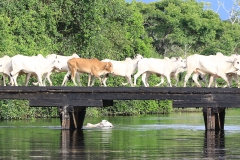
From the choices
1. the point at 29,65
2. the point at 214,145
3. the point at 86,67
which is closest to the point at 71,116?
the point at 86,67

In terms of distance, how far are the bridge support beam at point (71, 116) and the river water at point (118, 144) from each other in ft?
1.48

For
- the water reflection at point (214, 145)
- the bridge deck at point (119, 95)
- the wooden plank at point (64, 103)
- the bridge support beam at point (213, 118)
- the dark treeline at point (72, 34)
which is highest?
the dark treeline at point (72, 34)

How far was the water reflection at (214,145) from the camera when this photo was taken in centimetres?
2362

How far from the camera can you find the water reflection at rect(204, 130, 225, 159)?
2362 centimetres

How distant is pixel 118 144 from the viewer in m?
27.3

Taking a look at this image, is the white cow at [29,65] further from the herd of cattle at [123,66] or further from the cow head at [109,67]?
the cow head at [109,67]

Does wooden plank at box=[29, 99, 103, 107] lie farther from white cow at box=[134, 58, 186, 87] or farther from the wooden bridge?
white cow at box=[134, 58, 186, 87]

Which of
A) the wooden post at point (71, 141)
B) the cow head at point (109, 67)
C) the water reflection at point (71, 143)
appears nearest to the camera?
the water reflection at point (71, 143)

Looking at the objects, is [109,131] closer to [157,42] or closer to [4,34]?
[4,34]

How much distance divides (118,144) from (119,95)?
17.2ft

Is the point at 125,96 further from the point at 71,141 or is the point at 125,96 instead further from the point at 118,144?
the point at 118,144

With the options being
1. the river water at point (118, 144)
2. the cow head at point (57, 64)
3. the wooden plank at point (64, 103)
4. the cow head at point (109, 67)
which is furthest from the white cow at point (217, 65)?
the cow head at point (57, 64)

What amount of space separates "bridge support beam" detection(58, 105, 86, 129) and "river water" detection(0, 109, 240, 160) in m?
0.45

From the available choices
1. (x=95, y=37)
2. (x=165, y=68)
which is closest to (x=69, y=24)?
(x=95, y=37)
